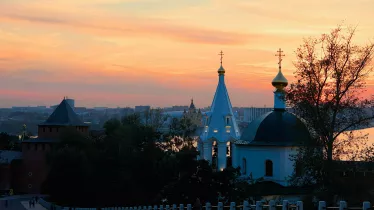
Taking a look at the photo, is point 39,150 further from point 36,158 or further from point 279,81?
point 279,81

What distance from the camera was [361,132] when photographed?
23.0 meters

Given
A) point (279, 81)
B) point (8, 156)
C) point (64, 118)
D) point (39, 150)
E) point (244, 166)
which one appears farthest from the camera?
point (8, 156)

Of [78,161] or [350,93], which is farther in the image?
[78,161]

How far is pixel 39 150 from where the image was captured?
2279 inches

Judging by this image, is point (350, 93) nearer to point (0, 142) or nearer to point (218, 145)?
point (218, 145)

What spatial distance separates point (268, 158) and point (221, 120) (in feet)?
18.4

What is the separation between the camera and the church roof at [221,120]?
133ft

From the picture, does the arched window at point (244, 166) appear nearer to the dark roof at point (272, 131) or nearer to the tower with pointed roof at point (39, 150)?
the dark roof at point (272, 131)

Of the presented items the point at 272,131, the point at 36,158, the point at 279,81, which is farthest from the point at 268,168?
the point at 36,158

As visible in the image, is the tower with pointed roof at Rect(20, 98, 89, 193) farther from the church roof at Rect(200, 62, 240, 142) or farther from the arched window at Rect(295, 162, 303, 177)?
the arched window at Rect(295, 162, 303, 177)

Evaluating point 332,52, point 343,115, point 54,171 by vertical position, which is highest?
point 332,52

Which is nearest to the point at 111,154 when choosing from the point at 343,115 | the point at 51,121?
the point at 51,121

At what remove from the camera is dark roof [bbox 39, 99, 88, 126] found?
59.8m

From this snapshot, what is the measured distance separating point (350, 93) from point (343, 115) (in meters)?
0.76
